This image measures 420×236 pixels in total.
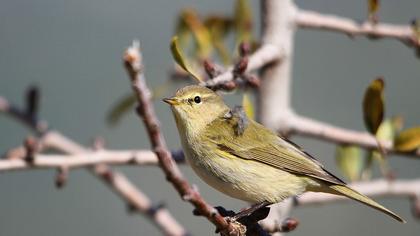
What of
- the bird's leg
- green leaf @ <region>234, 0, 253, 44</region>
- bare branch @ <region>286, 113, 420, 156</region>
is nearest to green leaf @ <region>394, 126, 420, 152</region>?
bare branch @ <region>286, 113, 420, 156</region>

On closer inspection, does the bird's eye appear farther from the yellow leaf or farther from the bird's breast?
the yellow leaf

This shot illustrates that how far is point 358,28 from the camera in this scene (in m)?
2.85

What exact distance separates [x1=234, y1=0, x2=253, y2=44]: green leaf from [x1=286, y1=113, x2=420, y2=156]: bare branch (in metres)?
0.68

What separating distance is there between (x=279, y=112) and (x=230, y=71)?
46 cm

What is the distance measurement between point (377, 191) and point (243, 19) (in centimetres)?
103

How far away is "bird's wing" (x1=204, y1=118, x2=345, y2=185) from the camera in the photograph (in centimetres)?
268

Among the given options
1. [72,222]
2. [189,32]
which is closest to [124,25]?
[72,222]

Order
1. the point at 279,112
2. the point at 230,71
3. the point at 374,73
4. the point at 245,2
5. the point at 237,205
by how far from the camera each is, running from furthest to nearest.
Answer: the point at 374,73 < the point at 237,205 < the point at 245,2 < the point at 279,112 < the point at 230,71

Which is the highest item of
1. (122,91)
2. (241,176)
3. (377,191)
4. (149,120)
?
(149,120)

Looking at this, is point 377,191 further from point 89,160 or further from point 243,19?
point 89,160

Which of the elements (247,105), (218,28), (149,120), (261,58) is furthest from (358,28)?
(149,120)

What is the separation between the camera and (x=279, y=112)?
2.87m

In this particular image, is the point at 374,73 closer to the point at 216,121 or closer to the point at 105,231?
the point at 105,231

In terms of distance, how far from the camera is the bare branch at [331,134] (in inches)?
108
